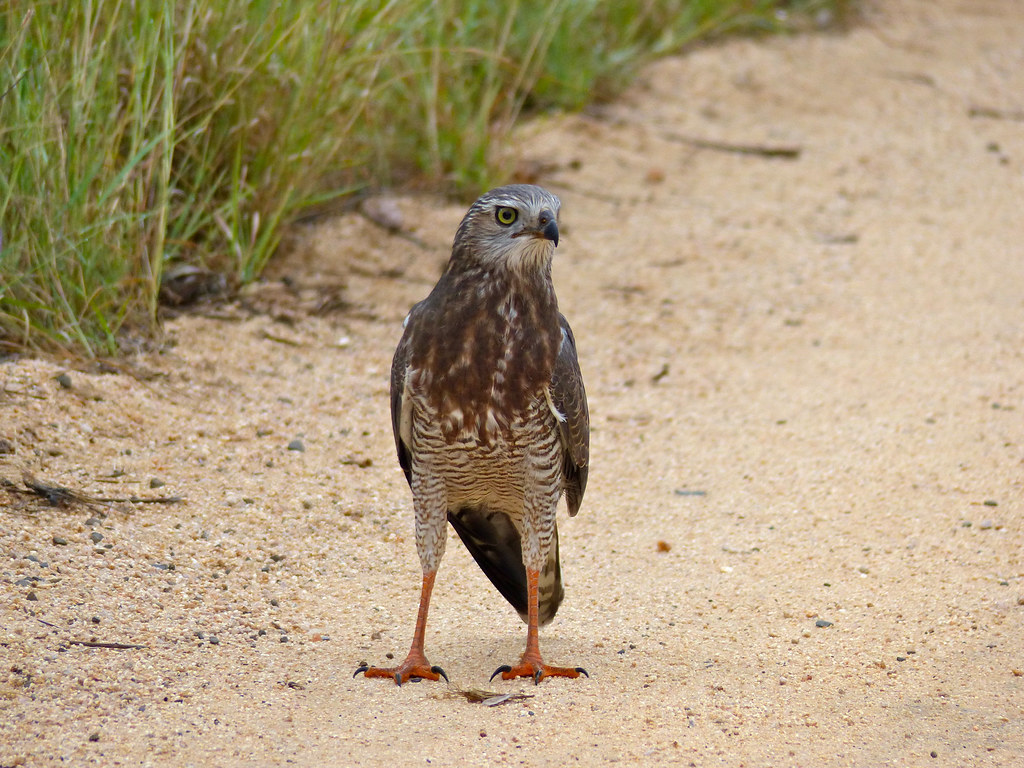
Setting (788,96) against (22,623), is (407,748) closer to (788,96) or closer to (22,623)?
(22,623)

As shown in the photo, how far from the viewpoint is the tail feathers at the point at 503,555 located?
4148 millimetres

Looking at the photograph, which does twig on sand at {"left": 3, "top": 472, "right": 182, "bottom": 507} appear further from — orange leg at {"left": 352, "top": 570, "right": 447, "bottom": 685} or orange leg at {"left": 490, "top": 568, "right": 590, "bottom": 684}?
orange leg at {"left": 490, "top": 568, "right": 590, "bottom": 684}

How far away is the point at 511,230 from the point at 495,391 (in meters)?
0.51

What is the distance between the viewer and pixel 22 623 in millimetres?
3562

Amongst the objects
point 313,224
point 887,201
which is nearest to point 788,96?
point 887,201

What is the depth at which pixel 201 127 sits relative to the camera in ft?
18.5

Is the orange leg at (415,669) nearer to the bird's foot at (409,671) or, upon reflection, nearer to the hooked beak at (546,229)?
the bird's foot at (409,671)

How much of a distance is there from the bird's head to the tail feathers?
3.16 ft

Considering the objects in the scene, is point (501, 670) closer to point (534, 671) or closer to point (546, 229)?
point (534, 671)

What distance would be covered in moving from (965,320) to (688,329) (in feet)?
5.28

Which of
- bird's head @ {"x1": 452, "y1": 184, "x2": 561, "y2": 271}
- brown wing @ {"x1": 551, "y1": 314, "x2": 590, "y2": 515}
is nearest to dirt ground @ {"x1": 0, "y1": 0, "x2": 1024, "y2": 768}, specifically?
brown wing @ {"x1": 551, "y1": 314, "x2": 590, "y2": 515}

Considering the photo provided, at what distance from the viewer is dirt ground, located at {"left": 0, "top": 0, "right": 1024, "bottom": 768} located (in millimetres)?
3336

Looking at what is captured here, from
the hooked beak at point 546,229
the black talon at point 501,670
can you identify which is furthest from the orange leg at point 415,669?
the hooked beak at point 546,229

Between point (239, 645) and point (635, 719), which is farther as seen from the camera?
point (239, 645)
